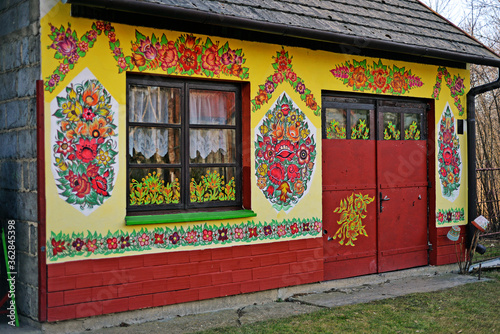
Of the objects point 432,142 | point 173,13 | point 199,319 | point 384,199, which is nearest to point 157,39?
point 173,13

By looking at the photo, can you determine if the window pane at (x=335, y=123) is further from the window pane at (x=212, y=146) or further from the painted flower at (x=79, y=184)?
the painted flower at (x=79, y=184)

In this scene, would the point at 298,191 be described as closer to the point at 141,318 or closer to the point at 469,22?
the point at 141,318

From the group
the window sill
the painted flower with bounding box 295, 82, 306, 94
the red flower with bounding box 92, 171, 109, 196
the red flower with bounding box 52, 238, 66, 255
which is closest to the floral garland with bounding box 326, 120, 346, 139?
the painted flower with bounding box 295, 82, 306, 94

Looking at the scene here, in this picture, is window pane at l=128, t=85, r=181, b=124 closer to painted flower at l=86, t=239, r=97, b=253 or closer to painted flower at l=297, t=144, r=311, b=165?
painted flower at l=86, t=239, r=97, b=253

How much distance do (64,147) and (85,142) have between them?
8.6 inches

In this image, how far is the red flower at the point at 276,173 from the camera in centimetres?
704

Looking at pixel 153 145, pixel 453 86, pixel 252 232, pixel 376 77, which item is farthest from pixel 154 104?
pixel 453 86

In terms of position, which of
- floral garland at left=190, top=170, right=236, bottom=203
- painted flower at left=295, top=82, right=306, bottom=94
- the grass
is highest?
painted flower at left=295, top=82, right=306, bottom=94

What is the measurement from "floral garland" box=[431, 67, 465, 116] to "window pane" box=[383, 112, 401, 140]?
783 millimetres

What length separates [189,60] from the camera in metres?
6.36

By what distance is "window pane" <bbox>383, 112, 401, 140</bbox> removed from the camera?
332 inches

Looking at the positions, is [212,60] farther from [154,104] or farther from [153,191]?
[153,191]

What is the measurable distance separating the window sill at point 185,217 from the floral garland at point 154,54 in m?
1.53

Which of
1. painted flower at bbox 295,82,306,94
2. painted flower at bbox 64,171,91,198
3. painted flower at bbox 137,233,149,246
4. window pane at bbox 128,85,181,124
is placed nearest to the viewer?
painted flower at bbox 64,171,91,198
